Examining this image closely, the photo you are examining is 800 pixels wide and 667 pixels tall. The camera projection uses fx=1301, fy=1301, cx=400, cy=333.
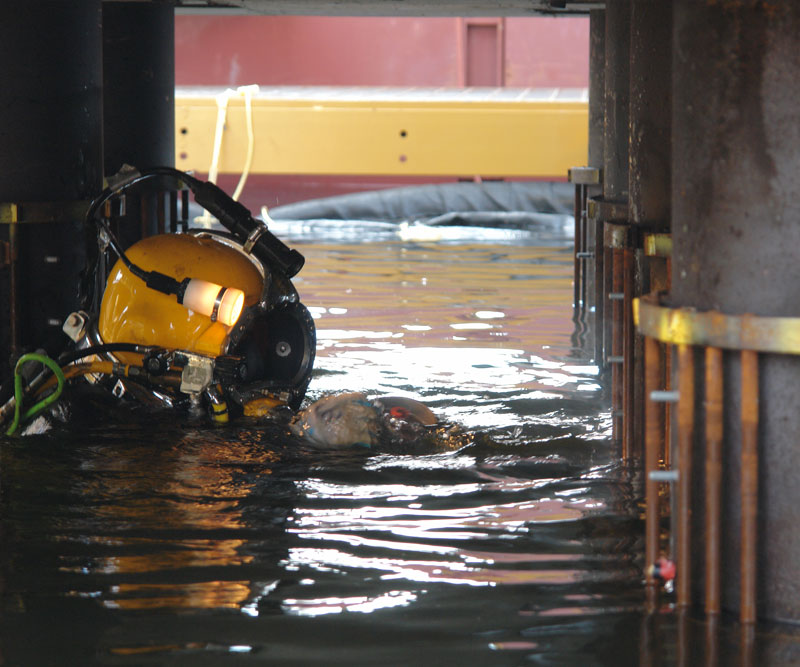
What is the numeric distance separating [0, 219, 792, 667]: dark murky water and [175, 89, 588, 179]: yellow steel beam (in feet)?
29.4

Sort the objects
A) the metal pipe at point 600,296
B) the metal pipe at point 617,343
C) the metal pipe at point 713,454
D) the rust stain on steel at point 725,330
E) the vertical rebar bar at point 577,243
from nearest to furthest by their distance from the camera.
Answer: the rust stain on steel at point 725,330 → the metal pipe at point 713,454 → the metal pipe at point 617,343 → the metal pipe at point 600,296 → the vertical rebar bar at point 577,243

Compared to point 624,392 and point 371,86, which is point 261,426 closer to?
point 624,392

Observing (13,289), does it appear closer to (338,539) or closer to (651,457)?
(338,539)

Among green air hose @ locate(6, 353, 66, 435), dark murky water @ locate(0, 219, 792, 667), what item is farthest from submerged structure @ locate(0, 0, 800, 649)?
green air hose @ locate(6, 353, 66, 435)

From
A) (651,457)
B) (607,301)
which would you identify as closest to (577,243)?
(607,301)

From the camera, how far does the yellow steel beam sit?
617 inches

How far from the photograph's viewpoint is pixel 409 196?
16125 millimetres

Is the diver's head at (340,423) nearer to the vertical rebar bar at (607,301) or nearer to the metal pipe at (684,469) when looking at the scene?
the vertical rebar bar at (607,301)

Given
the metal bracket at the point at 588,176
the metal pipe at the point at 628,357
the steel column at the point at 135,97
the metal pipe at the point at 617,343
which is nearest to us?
the metal pipe at the point at 628,357

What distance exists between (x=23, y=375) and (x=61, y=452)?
537 millimetres

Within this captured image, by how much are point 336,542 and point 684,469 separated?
4.30 feet

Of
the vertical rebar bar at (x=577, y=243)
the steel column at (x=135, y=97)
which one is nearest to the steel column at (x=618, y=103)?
the vertical rebar bar at (x=577, y=243)

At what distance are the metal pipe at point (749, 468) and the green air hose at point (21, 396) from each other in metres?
3.19

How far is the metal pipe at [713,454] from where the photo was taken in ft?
10.6
